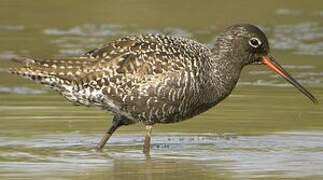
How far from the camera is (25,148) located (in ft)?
46.8

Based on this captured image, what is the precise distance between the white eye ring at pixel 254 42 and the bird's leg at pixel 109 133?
1.60 meters

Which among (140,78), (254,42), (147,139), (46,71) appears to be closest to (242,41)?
(254,42)

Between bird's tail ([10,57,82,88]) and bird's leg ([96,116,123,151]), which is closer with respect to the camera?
bird's tail ([10,57,82,88])

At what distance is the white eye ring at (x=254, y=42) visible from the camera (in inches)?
580

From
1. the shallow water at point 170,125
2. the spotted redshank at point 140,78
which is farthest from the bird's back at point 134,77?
the shallow water at point 170,125

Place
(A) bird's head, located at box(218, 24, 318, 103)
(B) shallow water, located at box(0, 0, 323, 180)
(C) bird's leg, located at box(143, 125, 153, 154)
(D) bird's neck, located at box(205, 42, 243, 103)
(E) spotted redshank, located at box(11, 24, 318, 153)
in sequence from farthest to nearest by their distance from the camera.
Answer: (A) bird's head, located at box(218, 24, 318, 103) < (D) bird's neck, located at box(205, 42, 243, 103) < (C) bird's leg, located at box(143, 125, 153, 154) < (E) spotted redshank, located at box(11, 24, 318, 153) < (B) shallow water, located at box(0, 0, 323, 180)

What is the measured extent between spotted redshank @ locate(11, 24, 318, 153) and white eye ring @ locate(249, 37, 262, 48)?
56 cm

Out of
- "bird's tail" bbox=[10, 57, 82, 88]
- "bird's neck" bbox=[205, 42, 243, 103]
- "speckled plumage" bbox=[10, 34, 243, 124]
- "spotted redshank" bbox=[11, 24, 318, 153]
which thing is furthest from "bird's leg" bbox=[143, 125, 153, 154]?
"bird's tail" bbox=[10, 57, 82, 88]

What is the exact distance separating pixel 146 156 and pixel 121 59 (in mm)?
1002

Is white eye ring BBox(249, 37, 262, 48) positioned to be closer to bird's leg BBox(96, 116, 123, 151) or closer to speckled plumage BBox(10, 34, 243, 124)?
speckled plumage BBox(10, 34, 243, 124)

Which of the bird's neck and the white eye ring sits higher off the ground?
the white eye ring

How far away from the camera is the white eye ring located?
14.7 meters

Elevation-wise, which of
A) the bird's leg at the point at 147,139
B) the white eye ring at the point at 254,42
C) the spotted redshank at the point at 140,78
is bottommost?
the bird's leg at the point at 147,139

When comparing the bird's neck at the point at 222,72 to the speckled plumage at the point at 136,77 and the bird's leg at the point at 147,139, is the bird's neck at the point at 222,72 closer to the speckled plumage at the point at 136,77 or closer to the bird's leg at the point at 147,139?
the speckled plumage at the point at 136,77
